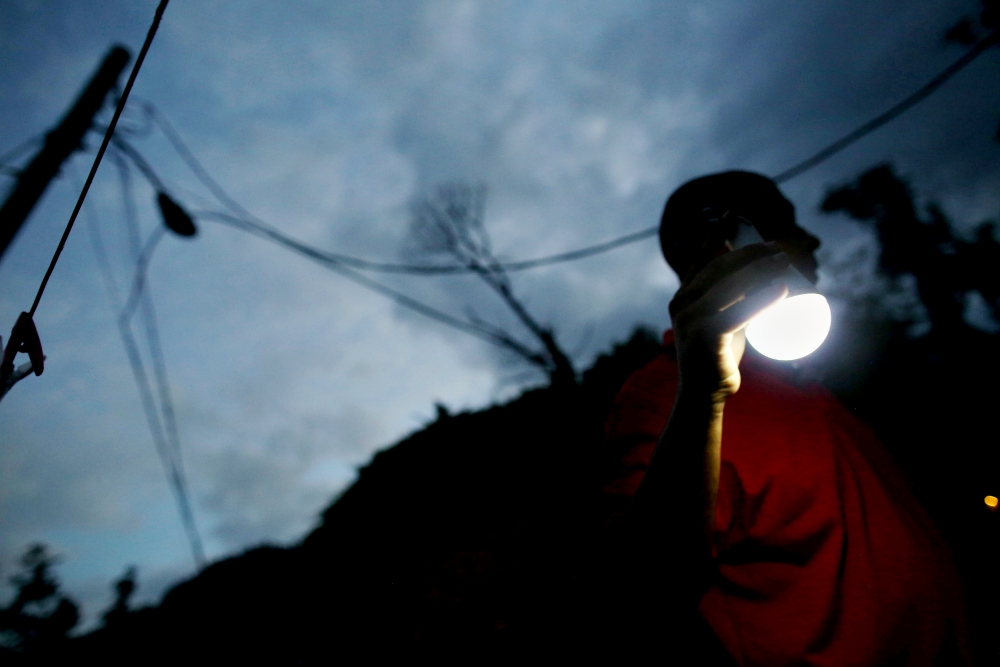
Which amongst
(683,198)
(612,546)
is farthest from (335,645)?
(683,198)

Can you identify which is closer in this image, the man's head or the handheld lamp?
the handheld lamp

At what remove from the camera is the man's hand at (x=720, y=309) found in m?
1.14

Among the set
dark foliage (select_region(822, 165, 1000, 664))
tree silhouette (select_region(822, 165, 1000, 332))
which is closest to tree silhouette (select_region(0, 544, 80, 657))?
dark foliage (select_region(822, 165, 1000, 664))

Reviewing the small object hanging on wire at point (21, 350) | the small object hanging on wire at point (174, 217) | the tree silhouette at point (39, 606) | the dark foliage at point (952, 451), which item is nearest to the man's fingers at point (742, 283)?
the dark foliage at point (952, 451)

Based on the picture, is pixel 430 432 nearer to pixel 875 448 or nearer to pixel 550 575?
pixel 550 575

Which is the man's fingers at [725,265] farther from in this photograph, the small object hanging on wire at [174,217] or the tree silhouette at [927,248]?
the tree silhouette at [927,248]

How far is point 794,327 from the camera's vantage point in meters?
1.35

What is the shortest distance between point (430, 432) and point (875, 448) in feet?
17.5

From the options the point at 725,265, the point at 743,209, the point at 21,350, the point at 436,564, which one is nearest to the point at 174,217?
the point at 21,350

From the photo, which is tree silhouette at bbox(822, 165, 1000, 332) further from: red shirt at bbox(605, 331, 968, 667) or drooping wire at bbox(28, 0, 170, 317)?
drooping wire at bbox(28, 0, 170, 317)

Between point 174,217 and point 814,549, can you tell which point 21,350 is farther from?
point 174,217

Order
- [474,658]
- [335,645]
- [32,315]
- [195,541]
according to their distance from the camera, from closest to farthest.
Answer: [32,315] → [474,658] → [335,645] → [195,541]

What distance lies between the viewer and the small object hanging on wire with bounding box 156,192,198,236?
224 inches

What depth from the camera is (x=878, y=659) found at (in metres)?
1.29
